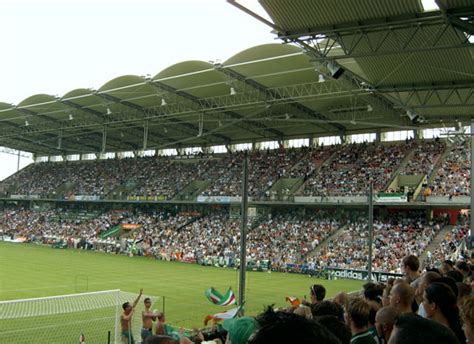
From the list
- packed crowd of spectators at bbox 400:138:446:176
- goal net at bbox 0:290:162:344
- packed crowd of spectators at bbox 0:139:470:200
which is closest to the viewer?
goal net at bbox 0:290:162:344

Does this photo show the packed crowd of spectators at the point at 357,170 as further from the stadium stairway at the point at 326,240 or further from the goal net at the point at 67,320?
the goal net at the point at 67,320

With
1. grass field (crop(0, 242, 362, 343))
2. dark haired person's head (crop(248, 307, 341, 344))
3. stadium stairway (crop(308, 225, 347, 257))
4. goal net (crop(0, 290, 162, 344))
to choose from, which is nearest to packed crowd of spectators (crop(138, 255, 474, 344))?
dark haired person's head (crop(248, 307, 341, 344))

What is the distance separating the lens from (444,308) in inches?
165

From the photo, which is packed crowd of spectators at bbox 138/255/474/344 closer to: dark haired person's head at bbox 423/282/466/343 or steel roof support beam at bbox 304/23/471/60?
dark haired person's head at bbox 423/282/466/343

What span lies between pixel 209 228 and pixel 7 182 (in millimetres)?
43353

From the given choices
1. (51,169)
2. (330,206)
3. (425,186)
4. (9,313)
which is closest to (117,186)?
(51,169)

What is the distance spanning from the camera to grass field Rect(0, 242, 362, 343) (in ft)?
70.8

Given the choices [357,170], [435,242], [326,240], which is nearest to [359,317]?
[435,242]

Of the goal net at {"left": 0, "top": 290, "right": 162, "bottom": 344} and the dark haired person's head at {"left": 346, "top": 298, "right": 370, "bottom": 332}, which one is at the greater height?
the dark haired person's head at {"left": 346, "top": 298, "right": 370, "bottom": 332}

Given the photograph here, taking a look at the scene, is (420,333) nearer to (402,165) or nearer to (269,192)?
(402,165)

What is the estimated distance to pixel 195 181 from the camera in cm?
5369

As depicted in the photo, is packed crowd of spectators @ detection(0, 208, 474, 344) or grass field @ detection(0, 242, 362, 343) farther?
grass field @ detection(0, 242, 362, 343)

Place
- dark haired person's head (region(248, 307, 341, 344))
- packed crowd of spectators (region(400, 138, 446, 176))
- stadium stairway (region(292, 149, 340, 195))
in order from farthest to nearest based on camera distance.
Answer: stadium stairway (region(292, 149, 340, 195)), packed crowd of spectators (region(400, 138, 446, 176)), dark haired person's head (region(248, 307, 341, 344))

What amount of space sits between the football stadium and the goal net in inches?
4.8
